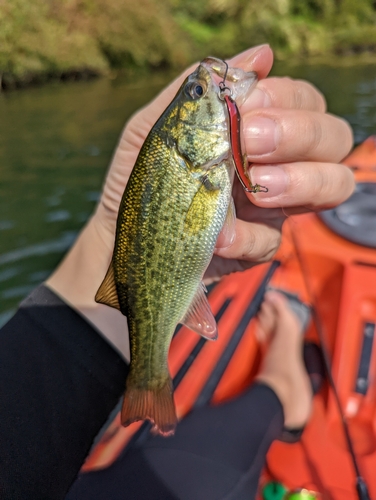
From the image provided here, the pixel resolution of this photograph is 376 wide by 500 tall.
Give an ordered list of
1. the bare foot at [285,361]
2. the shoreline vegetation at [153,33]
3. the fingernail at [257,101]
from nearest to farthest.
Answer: the fingernail at [257,101], the bare foot at [285,361], the shoreline vegetation at [153,33]

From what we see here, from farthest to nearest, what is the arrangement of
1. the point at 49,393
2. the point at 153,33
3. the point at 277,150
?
the point at 153,33 → the point at 49,393 → the point at 277,150

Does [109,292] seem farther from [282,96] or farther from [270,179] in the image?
[282,96]

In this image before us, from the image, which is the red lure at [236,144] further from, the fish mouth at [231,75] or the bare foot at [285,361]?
the bare foot at [285,361]

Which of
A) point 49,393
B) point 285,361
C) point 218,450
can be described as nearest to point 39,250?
point 285,361

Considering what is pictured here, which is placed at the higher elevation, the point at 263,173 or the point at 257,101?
the point at 257,101

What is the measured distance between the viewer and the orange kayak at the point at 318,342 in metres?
2.08

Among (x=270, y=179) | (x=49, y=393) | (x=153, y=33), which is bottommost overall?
(x=49, y=393)

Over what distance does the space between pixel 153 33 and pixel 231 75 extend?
26279 millimetres

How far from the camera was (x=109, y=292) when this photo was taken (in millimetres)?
1354

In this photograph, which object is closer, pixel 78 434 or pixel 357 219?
pixel 78 434

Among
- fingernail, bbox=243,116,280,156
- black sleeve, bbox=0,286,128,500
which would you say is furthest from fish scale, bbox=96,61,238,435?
black sleeve, bbox=0,286,128,500

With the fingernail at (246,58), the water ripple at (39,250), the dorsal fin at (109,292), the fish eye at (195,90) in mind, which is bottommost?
the water ripple at (39,250)

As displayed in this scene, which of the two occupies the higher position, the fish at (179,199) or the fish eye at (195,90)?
the fish eye at (195,90)

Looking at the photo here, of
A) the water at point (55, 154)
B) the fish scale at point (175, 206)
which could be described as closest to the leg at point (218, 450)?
the fish scale at point (175, 206)
